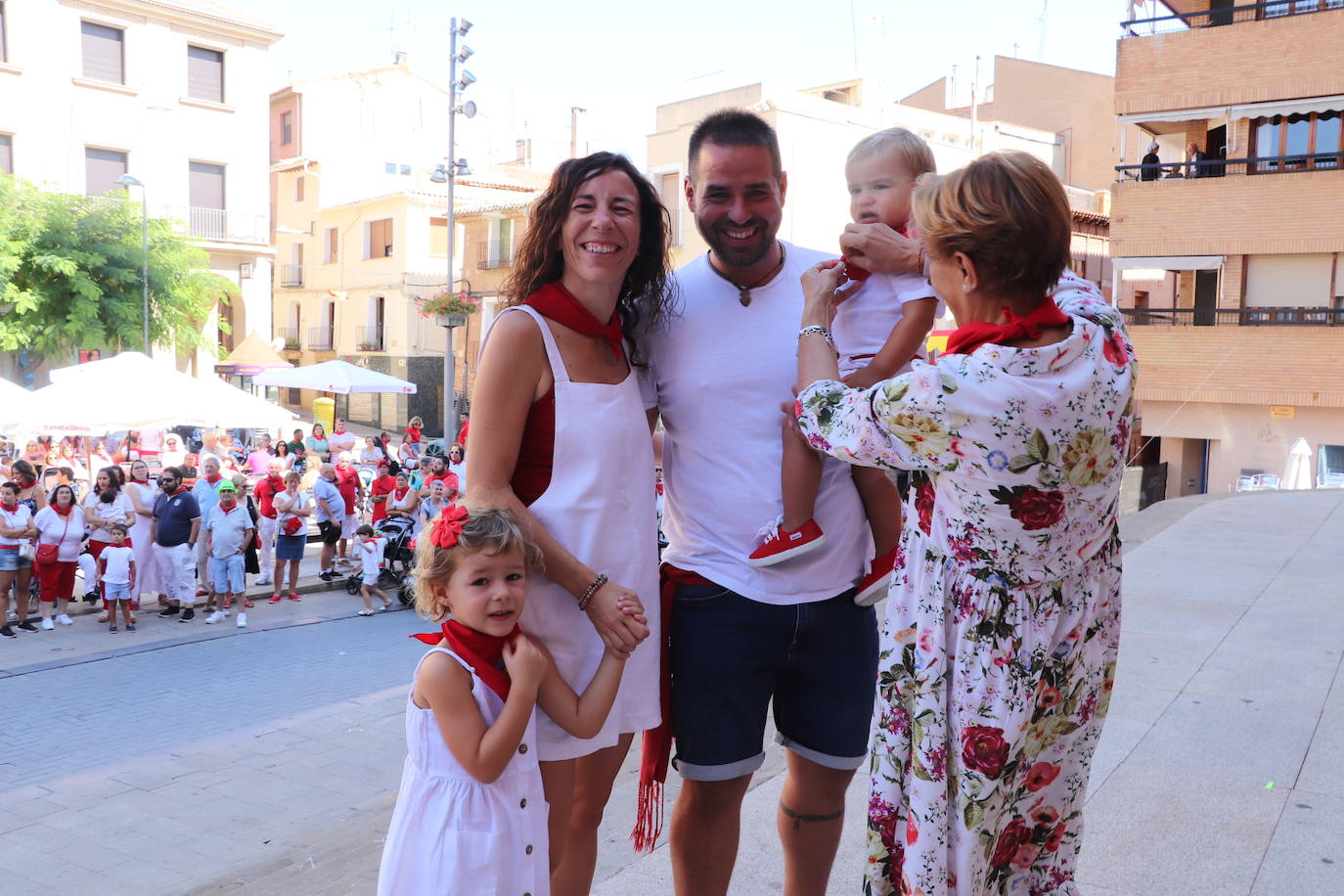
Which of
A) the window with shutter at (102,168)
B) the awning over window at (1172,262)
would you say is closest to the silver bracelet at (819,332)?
the awning over window at (1172,262)

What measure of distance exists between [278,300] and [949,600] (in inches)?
1777

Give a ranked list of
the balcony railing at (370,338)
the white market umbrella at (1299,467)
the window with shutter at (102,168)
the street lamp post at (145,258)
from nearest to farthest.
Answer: the white market umbrella at (1299,467)
the street lamp post at (145,258)
the window with shutter at (102,168)
the balcony railing at (370,338)

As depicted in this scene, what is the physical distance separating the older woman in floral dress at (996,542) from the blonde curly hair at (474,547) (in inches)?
23.0

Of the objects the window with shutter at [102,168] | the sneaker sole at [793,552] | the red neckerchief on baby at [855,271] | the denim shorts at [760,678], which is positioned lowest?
the denim shorts at [760,678]

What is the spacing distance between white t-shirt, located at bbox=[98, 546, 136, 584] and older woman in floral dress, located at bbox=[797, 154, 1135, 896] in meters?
11.2

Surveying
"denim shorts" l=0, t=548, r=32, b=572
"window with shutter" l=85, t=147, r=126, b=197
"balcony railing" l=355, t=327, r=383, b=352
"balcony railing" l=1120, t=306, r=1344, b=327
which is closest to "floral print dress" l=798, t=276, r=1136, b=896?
"denim shorts" l=0, t=548, r=32, b=572

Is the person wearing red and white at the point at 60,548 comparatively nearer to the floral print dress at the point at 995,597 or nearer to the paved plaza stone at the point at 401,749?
the paved plaza stone at the point at 401,749

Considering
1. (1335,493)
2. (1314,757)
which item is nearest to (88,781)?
(1314,757)

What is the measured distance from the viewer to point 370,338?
3897 cm

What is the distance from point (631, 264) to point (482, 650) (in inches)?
33.5

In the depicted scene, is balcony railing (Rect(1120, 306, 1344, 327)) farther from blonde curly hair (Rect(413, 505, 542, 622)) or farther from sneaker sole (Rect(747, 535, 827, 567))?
blonde curly hair (Rect(413, 505, 542, 622))

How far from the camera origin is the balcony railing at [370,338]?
1522 inches

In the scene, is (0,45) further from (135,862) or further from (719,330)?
(719,330)

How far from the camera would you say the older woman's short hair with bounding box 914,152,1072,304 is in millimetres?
1846
